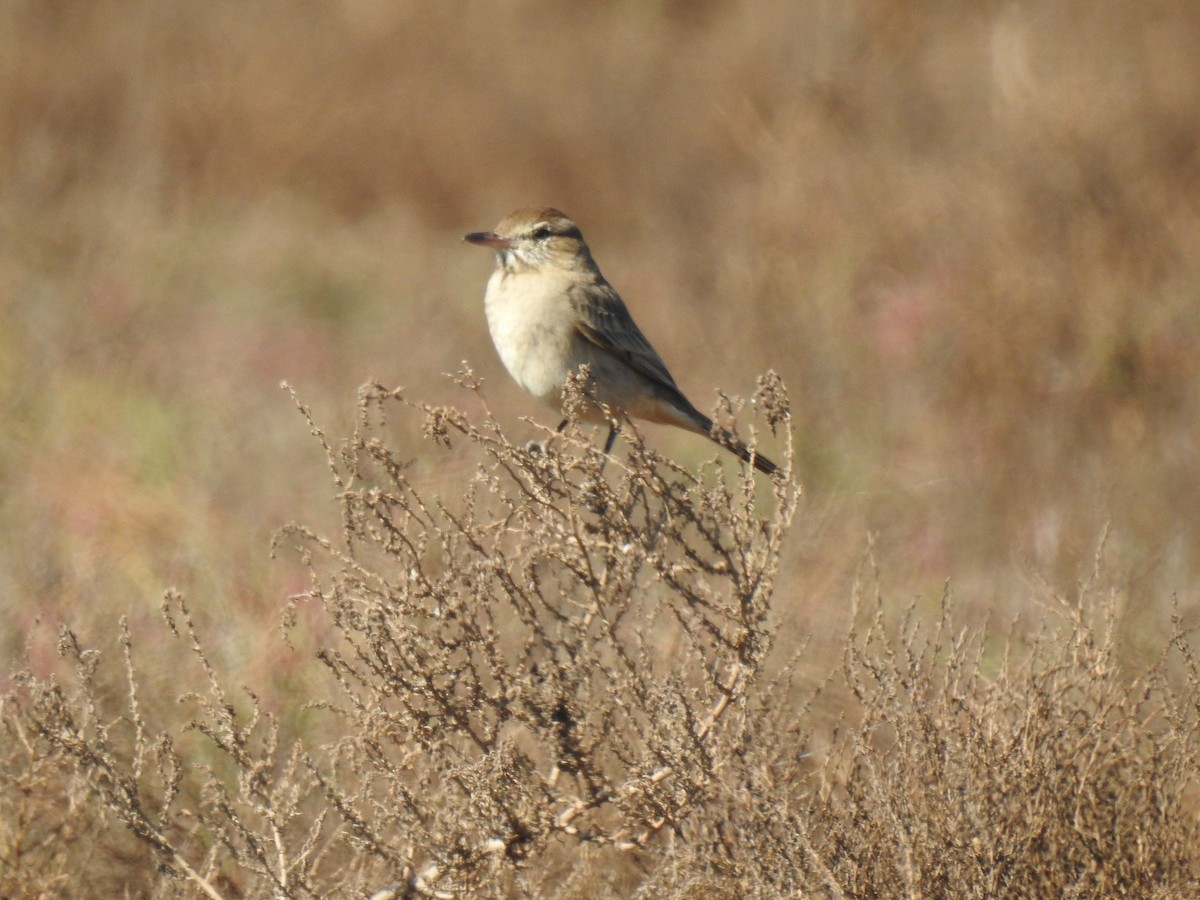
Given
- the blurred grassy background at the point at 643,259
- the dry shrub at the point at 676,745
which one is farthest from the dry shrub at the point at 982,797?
the blurred grassy background at the point at 643,259

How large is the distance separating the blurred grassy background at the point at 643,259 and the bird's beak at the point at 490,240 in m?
0.80

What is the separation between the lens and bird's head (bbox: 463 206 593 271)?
584 cm

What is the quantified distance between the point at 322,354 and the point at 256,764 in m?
7.53

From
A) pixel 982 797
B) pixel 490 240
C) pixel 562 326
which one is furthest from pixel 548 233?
pixel 982 797

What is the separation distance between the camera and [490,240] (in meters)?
5.66

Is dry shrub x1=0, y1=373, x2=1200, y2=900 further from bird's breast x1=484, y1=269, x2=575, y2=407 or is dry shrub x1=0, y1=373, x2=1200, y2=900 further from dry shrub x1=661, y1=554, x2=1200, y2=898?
bird's breast x1=484, y1=269, x2=575, y2=407

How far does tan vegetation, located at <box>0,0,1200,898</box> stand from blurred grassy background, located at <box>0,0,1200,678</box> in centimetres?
4

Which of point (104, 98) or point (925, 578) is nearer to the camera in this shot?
point (925, 578)

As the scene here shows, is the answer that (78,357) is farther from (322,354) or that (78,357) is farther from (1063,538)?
(1063,538)

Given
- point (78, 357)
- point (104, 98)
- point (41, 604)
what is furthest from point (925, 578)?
point (104, 98)

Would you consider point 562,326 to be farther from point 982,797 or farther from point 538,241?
point 982,797

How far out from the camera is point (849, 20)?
12031 millimetres

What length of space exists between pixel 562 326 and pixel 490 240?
39 cm

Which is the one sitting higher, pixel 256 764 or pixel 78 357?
pixel 78 357
